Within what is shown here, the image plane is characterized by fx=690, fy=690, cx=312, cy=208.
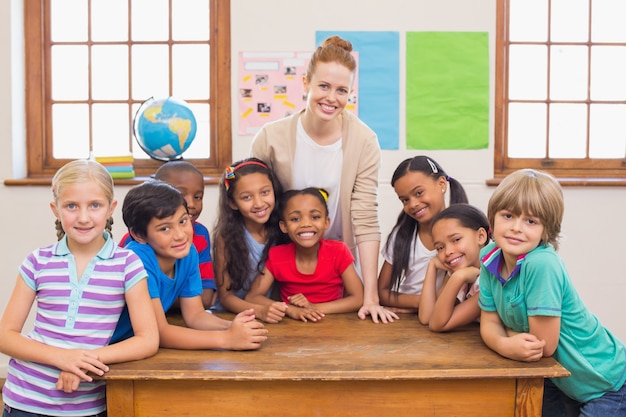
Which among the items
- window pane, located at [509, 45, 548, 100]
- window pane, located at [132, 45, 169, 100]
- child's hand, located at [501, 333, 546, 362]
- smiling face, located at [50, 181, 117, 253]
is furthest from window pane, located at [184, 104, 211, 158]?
child's hand, located at [501, 333, 546, 362]

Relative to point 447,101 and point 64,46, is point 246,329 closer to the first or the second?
point 447,101

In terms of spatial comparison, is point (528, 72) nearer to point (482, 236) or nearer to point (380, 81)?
point (380, 81)

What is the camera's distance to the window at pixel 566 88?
3986 mm

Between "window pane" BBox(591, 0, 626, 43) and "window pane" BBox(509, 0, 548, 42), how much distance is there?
29 centimetres

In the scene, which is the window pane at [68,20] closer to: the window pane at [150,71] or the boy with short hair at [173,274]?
the window pane at [150,71]

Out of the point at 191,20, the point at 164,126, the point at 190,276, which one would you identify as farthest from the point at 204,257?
the point at 191,20

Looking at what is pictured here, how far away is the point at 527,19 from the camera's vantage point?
3.99m

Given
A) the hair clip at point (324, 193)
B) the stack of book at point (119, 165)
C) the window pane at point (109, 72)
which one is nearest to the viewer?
the hair clip at point (324, 193)

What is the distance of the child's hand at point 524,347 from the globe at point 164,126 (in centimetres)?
242

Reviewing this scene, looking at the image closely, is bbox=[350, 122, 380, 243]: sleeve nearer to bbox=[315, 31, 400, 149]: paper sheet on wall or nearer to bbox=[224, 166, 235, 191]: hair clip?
bbox=[224, 166, 235, 191]: hair clip

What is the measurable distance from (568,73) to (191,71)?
7.20 ft

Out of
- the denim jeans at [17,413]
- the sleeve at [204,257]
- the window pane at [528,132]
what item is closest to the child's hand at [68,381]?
the denim jeans at [17,413]

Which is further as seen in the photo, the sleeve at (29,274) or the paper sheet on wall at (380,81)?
the paper sheet on wall at (380,81)

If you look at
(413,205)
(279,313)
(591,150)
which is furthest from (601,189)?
(279,313)
